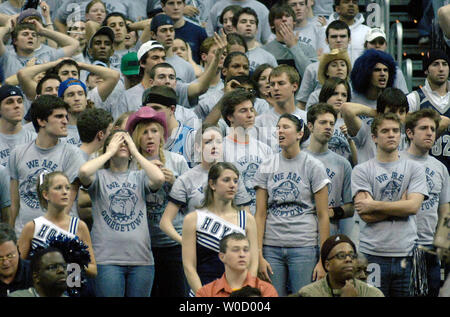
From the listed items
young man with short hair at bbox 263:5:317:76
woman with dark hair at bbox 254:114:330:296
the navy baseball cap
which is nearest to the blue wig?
young man with short hair at bbox 263:5:317:76

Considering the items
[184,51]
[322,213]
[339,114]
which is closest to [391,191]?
Answer: [322,213]

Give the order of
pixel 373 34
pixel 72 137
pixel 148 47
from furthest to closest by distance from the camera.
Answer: pixel 373 34 < pixel 148 47 < pixel 72 137

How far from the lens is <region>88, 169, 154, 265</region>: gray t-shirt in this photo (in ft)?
26.8

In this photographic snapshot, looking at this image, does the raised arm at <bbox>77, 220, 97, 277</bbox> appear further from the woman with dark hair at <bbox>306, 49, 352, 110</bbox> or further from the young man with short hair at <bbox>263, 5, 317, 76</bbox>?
the young man with short hair at <bbox>263, 5, 317, 76</bbox>

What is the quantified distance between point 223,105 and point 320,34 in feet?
13.2

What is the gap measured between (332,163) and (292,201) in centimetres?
77

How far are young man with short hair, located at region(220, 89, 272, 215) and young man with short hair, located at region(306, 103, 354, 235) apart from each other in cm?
45

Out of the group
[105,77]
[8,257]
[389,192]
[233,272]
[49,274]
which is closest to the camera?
[49,274]

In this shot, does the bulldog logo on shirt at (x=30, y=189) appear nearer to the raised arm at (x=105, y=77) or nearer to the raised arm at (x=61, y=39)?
the raised arm at (x=105, y=77)

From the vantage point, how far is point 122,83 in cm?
1131

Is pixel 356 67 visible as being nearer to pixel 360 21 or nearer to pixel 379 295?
pixel 360 21

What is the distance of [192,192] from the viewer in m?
8.41


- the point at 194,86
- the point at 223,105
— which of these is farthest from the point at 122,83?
the point at 223,105

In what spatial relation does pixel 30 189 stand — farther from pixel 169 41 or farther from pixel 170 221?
pixel 169 41
